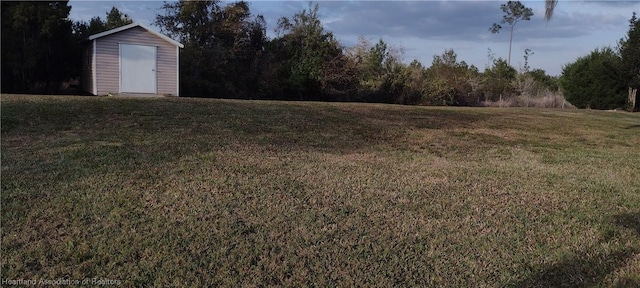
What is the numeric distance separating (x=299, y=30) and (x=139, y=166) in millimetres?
19550

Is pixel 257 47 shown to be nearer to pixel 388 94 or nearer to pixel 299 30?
pixel 299 30

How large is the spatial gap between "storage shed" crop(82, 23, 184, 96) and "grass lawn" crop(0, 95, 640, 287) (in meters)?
8.39

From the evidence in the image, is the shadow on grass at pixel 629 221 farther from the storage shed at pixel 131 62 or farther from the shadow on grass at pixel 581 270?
the storage shed at pixel 131 62

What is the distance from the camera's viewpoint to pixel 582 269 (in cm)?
294

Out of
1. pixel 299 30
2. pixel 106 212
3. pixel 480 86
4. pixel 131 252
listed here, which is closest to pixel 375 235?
pixel 131 252

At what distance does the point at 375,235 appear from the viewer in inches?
132

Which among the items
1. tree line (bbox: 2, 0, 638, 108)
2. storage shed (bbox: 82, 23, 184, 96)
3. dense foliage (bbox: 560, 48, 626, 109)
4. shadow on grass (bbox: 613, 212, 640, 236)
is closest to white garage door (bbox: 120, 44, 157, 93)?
storage shed (bbox: 82, 23, 184, 96)

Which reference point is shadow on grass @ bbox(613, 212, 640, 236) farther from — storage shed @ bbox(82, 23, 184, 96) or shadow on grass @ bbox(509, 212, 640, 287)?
storage shed @ bbox(82, 23, 184, 96)

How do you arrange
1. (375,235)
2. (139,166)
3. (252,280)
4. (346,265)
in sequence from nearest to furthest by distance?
(252,280)
(346,265)
(375,235)
(139,166)

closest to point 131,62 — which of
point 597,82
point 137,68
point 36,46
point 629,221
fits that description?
point 137,68

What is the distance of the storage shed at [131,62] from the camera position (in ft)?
49.9

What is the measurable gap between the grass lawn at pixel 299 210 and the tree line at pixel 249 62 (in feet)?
35.2

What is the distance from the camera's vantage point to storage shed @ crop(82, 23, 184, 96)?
15195mm

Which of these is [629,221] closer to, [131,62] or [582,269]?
[582,269]
